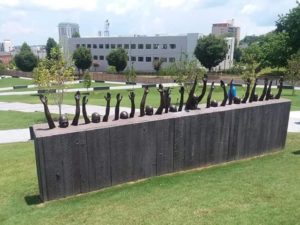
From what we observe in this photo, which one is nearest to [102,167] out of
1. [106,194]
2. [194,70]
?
[106,194]

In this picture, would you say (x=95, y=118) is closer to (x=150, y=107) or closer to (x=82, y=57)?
(x=150, y=107)

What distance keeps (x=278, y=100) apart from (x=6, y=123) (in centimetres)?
1515

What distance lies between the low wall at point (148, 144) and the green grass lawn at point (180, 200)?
316mm

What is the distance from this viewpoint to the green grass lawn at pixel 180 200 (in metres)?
6.49

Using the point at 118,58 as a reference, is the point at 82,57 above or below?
above

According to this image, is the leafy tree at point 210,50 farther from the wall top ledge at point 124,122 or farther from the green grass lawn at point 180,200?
the green grass lawn at point 180,200

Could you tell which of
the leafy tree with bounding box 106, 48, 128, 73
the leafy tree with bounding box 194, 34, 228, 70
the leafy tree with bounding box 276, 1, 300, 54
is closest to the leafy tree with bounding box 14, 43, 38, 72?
the leafy tree with bounding box 106, 48, 128, 73

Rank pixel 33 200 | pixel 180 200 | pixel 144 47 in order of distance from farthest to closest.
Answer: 1. pixel 144 47
2. pixel 33 200
3. pixel 180 200

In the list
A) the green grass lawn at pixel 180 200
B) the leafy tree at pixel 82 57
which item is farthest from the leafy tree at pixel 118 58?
the green grass lawn at pixel 180 200

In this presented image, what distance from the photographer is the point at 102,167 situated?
26.6 ft

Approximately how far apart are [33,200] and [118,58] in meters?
58.2

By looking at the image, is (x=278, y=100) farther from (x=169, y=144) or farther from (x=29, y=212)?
(x=29, y=212)

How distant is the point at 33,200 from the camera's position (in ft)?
25.4

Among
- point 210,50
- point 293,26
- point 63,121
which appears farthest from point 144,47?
point 63,121
